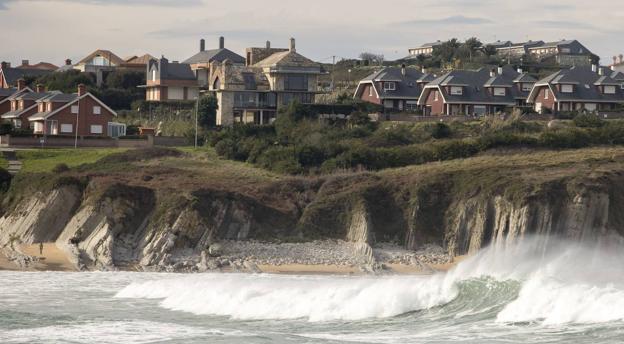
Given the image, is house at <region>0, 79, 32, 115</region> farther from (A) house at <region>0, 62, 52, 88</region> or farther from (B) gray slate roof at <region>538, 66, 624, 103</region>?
(B) gray slate roof at <region>538, 66, 624, 103</region>

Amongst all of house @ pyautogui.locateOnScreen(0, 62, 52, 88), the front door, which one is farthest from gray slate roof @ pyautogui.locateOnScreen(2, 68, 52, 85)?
the front door

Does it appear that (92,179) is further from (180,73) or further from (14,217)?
(180,73)

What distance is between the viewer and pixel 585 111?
80125 millimetres

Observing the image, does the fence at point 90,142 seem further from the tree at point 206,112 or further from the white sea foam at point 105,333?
the white sea foam at point 105,333

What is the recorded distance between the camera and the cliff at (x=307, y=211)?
49500 mm

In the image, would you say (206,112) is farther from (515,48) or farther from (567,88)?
(515,48)

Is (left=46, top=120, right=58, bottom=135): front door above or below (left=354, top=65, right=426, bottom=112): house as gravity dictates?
below

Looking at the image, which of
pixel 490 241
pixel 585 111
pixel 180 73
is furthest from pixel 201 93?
pixel 490 241

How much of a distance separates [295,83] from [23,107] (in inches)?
657

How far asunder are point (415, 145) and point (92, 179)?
18078mm

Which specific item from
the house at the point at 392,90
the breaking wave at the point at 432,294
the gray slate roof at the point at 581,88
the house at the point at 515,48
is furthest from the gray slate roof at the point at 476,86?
the house at the point at 515,48

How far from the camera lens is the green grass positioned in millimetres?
61781

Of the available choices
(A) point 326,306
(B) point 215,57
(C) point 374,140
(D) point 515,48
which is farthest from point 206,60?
(A) point 326,306

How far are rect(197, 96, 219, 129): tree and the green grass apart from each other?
27.1 ft
